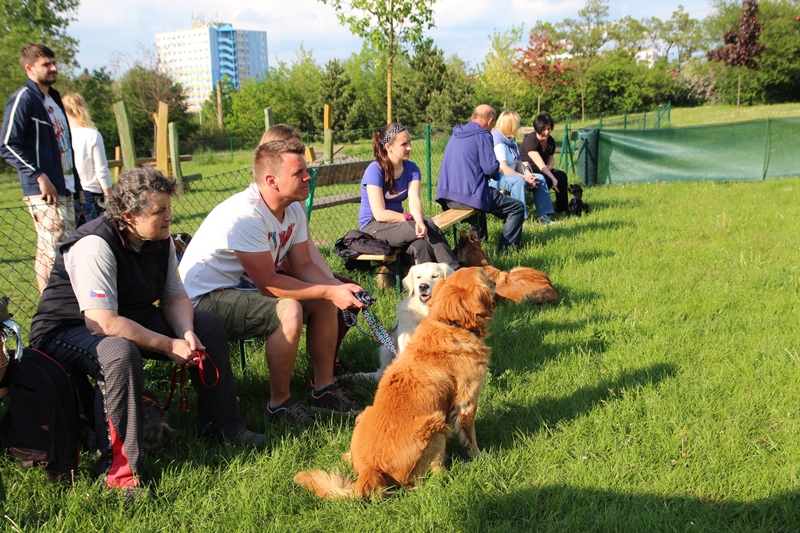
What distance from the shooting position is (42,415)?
256cm

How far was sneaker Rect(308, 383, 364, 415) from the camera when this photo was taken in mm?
3660

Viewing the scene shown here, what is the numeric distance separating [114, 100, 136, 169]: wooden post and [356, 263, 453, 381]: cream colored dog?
458 centimetres

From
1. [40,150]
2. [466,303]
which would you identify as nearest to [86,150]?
[40,150]

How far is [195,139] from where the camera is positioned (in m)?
32.0

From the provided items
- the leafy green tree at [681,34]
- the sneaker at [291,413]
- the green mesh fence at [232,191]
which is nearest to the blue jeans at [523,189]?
the green mesh fence at [232,191]

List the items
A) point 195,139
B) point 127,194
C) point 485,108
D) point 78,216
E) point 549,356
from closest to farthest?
1. point 127,194
2. point 549,356
3. point 78,216
4. point 485,108
5. point 195,139

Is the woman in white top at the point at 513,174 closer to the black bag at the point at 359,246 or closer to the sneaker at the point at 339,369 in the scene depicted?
the black bag at the point at 359,246

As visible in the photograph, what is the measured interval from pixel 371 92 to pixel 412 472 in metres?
42.7

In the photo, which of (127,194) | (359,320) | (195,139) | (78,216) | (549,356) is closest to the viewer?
(127,194)

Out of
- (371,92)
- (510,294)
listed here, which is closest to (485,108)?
(510,294)

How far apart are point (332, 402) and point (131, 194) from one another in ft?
5.61

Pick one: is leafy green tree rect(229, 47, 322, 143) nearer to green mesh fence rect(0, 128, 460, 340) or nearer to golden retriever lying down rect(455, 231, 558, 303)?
green mesh fence rect(0, 128, 460, 340)

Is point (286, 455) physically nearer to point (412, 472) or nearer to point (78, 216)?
point (412, 472)

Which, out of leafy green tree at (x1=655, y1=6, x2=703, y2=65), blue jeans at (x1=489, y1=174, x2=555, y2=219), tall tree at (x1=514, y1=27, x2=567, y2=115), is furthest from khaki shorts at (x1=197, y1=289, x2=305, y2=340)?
leafy green tree at (x1=655, y1=6, x2=703, y2=65)
